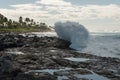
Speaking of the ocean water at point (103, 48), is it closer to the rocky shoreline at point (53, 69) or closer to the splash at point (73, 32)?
the splash at point (73, 32)

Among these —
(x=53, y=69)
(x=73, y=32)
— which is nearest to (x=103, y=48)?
(x=73, y=32)

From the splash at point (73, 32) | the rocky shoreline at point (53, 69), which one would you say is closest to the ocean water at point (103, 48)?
the splash at point (73, 32)

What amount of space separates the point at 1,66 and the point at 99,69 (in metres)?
6.67

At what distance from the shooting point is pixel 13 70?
64.8 feet

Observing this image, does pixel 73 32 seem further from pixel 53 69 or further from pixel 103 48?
pixel 53 69

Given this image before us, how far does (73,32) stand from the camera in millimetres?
50656

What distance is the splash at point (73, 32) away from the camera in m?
49.3

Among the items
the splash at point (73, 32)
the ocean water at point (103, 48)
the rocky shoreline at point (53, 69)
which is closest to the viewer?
the rocky shoreline at point (53, 69)

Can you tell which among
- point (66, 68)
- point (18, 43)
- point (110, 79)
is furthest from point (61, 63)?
point (18, 43)

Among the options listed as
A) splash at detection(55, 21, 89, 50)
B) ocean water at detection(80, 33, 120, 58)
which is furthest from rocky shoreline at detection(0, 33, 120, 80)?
splash at detection(55, 21, 89, 50)

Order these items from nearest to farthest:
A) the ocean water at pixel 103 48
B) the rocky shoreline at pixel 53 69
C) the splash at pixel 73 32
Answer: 1. the rocky shoreline at pixel 53 69
2. the ocean water at pixel 103 48
3. the splash at pixel 73 32

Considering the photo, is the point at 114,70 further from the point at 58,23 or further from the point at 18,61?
the point at 58,23

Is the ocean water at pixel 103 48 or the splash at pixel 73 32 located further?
the splash at pixel 73 32

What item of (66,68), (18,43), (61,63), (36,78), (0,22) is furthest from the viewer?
(0,22)
